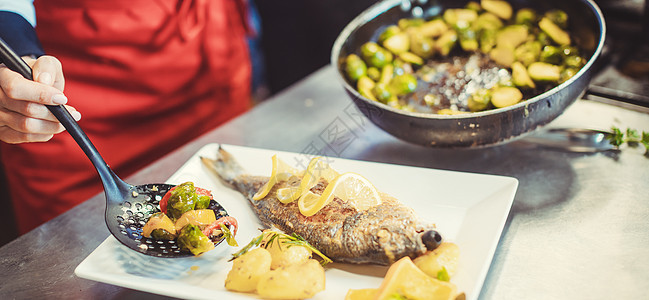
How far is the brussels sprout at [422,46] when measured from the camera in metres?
2.07

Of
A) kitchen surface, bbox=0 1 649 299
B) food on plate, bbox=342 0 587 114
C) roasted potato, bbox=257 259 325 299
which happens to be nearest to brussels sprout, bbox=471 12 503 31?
food on plate, bbox=342 0 587 114

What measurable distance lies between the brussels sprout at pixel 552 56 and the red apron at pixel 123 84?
60.6 inches

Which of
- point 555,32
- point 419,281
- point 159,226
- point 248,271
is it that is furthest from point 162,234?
point 555,32

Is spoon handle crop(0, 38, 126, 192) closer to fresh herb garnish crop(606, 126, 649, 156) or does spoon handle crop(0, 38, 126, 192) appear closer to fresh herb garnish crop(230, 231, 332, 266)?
fresh herb garnish crop(230, 231, 332, 266)

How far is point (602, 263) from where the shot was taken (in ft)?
4.45

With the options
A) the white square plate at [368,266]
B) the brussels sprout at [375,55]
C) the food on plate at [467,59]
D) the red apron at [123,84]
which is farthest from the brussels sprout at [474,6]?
the red apron at [123,84]

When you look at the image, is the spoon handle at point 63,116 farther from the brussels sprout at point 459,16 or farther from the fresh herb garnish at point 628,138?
the fresh herb garnish at point 628,138

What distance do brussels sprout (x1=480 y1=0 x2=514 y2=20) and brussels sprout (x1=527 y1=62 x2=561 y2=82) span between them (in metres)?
0.40

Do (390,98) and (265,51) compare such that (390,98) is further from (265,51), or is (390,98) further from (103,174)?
(265,51)

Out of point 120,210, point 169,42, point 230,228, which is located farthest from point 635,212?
point 169,42

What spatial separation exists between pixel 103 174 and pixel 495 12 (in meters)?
1.64

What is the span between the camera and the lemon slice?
5.39ft

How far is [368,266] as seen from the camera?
55.1 inches

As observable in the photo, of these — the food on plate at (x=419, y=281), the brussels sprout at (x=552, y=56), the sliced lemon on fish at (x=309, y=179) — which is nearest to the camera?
the food on plate at (x=419, y=281)
